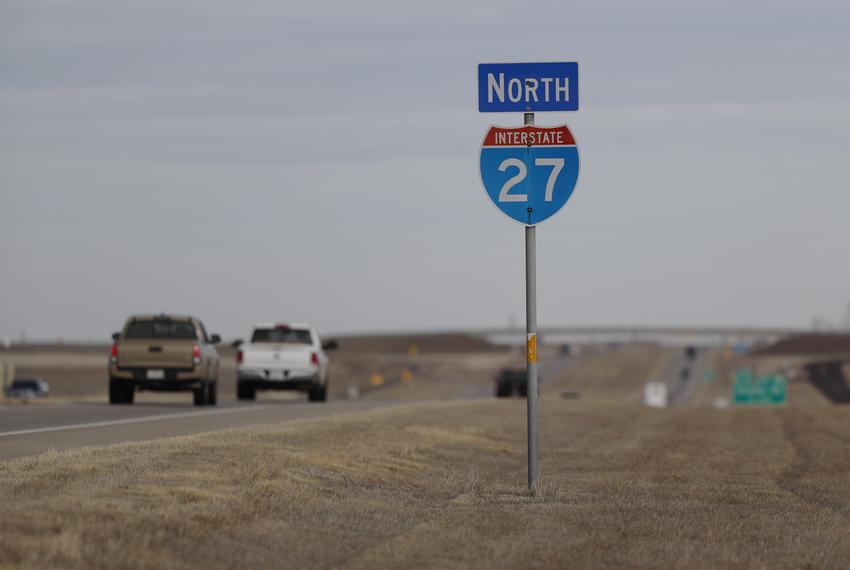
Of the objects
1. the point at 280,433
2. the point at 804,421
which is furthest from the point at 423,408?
the point at 280,433

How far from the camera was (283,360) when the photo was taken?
3744 cm

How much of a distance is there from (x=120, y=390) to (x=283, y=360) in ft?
19.5

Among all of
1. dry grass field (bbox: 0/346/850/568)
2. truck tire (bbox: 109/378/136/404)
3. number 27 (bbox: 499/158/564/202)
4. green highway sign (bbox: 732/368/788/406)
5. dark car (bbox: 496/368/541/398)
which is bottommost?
green highway sign (bbox: 732/368/788/406)

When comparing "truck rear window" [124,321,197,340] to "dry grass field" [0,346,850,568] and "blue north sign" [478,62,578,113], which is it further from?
"blue north sign" [478,62,578,113]

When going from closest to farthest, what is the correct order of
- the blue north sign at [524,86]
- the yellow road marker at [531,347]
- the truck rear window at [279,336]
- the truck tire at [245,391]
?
the yellow road marker at [531,347]
the blue north sign at [524,86]
the truck rear window at [279,336]
the truck tire at [245,391]

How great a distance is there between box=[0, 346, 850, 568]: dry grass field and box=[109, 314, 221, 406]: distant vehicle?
11.2 metres

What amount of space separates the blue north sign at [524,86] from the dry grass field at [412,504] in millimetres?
3542

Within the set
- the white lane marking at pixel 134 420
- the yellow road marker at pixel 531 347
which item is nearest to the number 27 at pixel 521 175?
the yellow road marker at pixel 531 347

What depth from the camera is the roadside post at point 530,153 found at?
1356 cm

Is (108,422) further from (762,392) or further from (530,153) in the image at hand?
(762,392)

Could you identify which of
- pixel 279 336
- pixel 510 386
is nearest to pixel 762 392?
pixel 510 386

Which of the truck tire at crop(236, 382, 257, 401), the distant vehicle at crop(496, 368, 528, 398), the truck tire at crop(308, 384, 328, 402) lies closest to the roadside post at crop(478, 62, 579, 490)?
the truck tire at crop(308, 384, 328, 402)

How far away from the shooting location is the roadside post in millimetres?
13562

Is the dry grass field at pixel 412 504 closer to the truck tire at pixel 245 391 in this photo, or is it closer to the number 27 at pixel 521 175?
the number 27 at pixel 521 175
